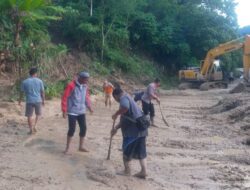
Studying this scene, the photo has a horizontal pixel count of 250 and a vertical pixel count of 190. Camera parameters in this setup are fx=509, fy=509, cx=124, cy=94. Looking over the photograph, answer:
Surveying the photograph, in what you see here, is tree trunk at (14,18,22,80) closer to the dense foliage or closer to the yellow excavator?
the dense foliage

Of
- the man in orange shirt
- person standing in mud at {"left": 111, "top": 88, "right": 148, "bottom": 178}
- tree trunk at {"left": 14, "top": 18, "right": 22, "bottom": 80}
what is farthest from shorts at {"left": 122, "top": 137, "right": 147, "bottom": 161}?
the man in orange shirt

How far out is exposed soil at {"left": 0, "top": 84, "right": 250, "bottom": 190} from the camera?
8266 millimetres

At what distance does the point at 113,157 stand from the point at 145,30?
31927mm

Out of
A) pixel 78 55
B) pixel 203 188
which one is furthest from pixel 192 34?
pixel 203 188

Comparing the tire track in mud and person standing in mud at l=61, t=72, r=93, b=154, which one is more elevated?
person standing in mud at l=61, t=72, r=93, b=154

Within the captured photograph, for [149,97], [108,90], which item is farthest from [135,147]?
[108,90]

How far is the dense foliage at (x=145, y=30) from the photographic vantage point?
3603 cm

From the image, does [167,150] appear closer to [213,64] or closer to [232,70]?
[213,64]

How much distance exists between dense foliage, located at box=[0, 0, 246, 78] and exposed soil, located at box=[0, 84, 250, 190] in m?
17.2

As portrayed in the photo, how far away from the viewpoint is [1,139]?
1130 centimetres

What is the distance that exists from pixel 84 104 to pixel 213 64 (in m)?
27.8

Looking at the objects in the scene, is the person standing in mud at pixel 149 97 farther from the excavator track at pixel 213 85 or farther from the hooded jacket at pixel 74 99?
the excavator track at pixel 213 85

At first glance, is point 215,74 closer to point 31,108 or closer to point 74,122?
point 31,108

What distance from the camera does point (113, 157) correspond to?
10.2 metres
